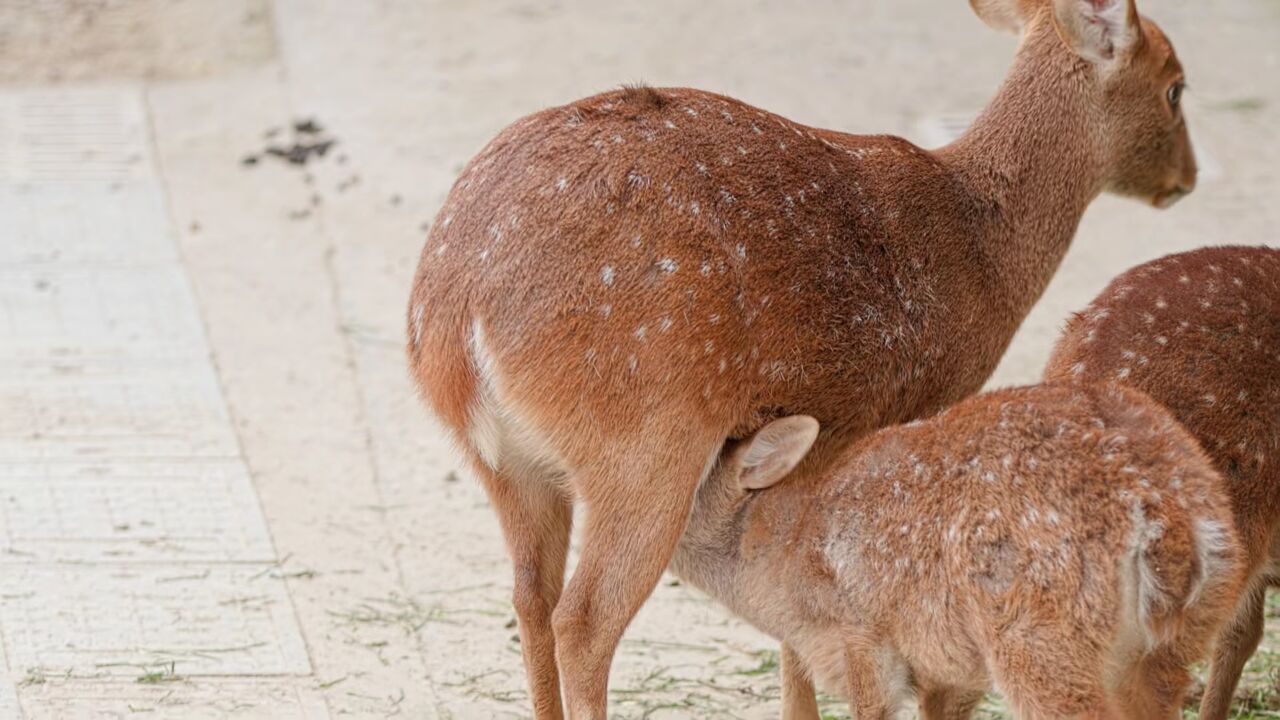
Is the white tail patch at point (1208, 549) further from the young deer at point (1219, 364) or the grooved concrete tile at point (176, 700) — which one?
the grooved concrete tile at point (176, 700)

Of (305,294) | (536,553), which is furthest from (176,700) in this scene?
(305,294)

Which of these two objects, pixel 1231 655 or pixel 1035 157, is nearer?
pixel 1231 655

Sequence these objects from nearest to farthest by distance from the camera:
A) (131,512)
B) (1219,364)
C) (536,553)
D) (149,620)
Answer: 1. (1219,364)
2. (536,553)
3. (149,620)
4. (131,512)

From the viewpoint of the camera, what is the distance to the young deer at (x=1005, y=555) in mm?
3781

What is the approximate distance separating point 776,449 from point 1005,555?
2.09ft

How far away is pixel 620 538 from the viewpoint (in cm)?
415

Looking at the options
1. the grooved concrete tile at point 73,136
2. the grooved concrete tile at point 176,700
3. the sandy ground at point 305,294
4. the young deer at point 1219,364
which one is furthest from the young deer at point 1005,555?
the grooved concrete tile at point 73,136

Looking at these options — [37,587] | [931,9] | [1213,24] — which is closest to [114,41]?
[931,9]

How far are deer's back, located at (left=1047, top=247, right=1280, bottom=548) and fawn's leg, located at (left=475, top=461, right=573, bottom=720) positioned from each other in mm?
1362

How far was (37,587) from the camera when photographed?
210 inches

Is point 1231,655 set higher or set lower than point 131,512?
higher

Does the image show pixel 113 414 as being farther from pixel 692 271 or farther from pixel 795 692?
pixel 692 271

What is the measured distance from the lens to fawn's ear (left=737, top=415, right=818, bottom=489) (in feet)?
13.7

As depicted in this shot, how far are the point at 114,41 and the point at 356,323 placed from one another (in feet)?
12.2
